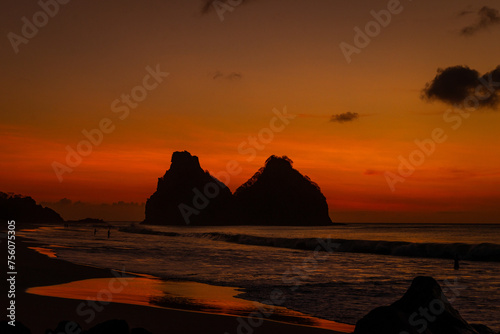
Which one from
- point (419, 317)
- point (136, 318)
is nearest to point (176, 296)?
point (136, 318)

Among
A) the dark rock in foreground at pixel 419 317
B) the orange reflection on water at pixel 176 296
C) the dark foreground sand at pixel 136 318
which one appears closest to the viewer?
the dark rock in foreground at pixel 419 317

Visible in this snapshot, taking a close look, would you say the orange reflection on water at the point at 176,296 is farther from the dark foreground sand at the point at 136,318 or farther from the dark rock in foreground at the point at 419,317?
the dark rock in foreground at the point at 419,317

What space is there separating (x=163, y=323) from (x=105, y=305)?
271 cm

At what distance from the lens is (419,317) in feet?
30.8

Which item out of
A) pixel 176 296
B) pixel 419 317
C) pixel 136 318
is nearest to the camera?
pixel 419 317

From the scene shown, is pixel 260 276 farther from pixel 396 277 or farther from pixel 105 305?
pixel 105 305

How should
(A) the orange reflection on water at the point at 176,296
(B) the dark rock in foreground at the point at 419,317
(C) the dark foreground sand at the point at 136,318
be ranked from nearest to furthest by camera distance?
(B) the dark rock in foreground at the point at 419,317, (C) the dark foreground sand at the point at 136,318, (A) the orange reflection on water at the point at 176,296

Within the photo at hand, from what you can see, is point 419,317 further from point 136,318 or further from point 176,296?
point 176,296

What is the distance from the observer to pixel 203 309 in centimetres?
1338

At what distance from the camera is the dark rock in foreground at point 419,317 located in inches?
345

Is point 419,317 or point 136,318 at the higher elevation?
point 419,317

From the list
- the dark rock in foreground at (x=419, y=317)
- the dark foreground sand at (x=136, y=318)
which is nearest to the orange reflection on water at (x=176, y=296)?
the dark foreground sand at (x=136, y=318)

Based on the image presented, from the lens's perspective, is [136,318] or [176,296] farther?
[176,296]

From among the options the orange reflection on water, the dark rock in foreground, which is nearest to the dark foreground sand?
the orange reflection on water
